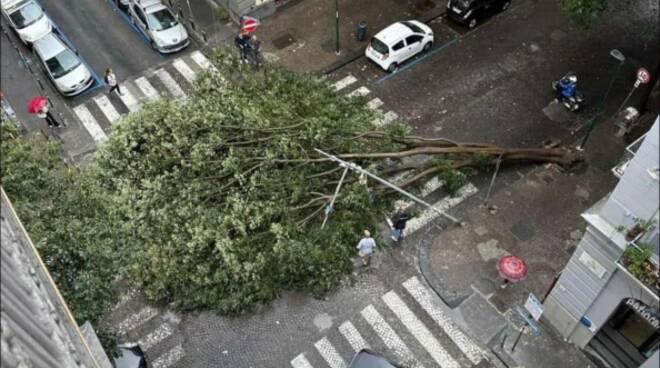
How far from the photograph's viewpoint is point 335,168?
844 inches

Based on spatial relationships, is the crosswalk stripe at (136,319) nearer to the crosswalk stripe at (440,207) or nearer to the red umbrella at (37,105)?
the crosswalk stripe at (440,207)

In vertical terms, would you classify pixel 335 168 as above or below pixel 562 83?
above

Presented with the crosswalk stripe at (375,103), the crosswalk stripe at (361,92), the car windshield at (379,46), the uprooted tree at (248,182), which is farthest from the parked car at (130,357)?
the car windshield at (379,46)

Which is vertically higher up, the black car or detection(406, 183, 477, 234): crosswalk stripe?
the black car

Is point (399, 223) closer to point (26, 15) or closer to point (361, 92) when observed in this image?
point (361, 92)

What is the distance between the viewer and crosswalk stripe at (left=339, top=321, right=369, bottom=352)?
19625 mm

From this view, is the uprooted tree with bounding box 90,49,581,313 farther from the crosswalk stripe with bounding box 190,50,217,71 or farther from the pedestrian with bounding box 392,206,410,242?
the crosswalk stripe with bounding box 190,50,217,71

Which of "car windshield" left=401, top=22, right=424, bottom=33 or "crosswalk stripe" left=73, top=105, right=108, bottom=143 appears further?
"car windshield" left=401, top=22, right=424, bottom=33

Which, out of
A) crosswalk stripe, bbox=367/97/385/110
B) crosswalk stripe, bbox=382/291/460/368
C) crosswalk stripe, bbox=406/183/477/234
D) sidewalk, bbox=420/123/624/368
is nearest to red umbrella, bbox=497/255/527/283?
sidewalk, bbox=420/123/624/368

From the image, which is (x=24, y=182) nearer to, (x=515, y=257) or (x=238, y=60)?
(x=238, y=60)

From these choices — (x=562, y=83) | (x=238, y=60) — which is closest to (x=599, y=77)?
(x=562, y=83)

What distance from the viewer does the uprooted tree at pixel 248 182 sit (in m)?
19.4

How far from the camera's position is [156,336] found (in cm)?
1984

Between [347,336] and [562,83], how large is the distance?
44.7ft
